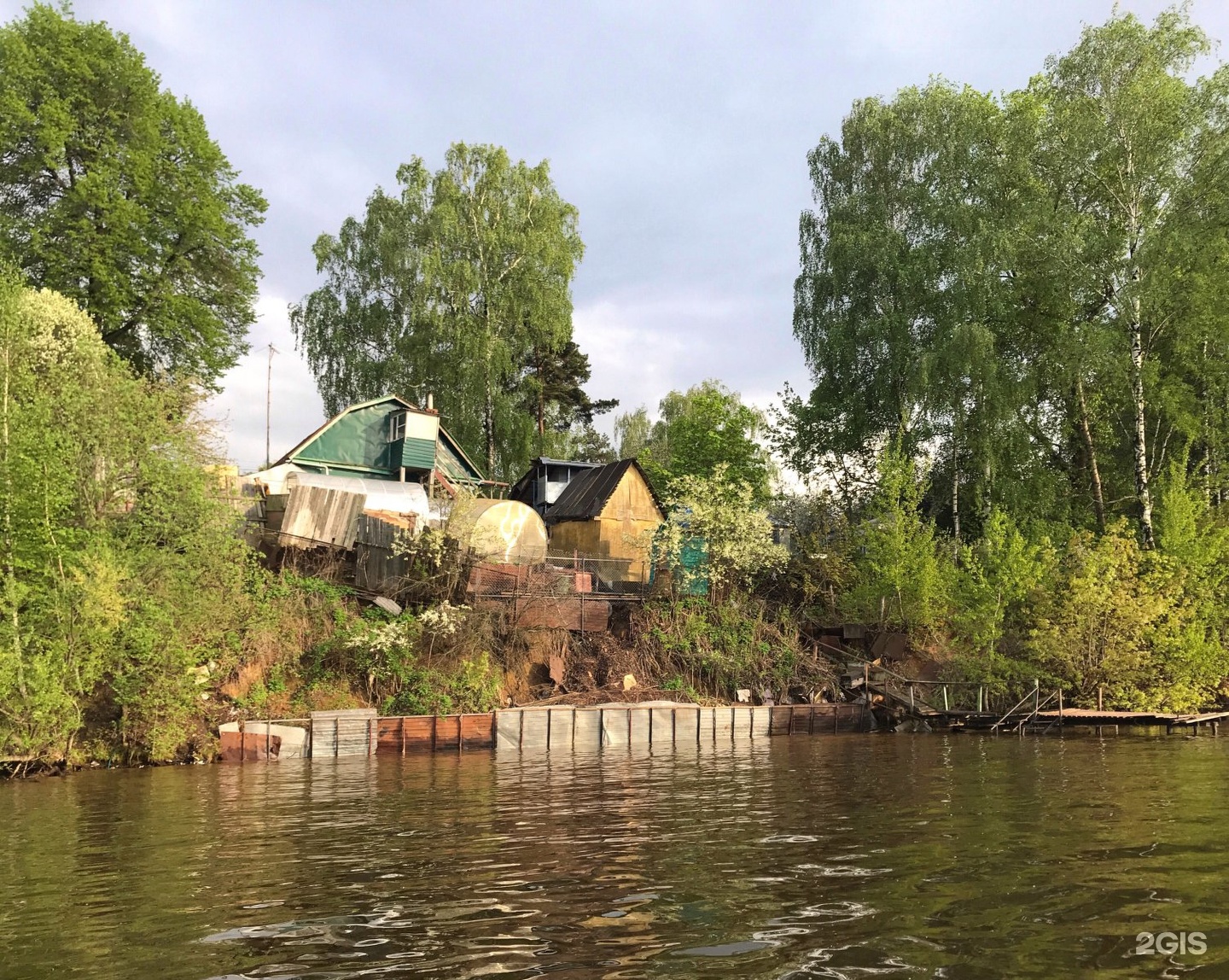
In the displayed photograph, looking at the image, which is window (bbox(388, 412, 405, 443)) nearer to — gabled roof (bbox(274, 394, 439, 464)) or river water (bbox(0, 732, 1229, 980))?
gabled roof (bbox(274, 394, 439, 464))

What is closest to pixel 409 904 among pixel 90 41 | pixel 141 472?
pixel 141 472

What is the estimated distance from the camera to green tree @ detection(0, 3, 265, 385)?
3812cm

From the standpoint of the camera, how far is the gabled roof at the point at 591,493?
150 ft

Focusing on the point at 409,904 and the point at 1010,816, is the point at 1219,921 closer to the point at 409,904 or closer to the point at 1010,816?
the point at 1010,816

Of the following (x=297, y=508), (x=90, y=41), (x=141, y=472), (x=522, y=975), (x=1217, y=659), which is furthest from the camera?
(x=90, y=41)

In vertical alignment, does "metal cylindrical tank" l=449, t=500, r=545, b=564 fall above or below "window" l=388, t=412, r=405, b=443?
below

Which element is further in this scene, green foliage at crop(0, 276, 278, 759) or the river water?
green foliage at crop(0, 276, 278, 759)

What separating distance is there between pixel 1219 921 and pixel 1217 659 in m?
27.7

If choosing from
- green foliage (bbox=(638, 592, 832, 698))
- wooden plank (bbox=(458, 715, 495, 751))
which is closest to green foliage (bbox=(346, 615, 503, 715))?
wooden plank (bbox=(458, 715, 495, 751))

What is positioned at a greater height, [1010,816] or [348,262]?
[348,262]

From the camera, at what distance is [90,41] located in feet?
131

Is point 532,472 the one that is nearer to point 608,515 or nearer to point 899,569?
point 608,515

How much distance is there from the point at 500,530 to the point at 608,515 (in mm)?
9368

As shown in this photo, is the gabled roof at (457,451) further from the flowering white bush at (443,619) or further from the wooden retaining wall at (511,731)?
the wooden retaining wall at (511,731)
